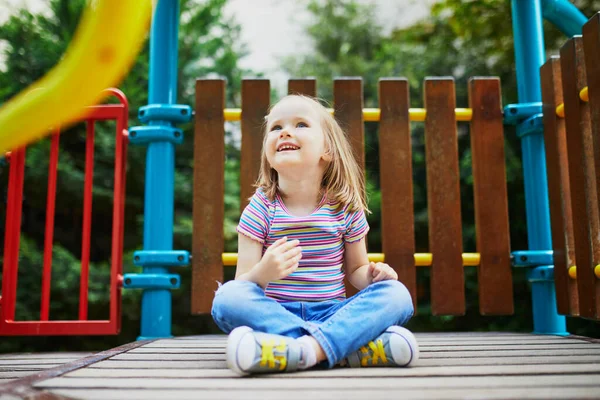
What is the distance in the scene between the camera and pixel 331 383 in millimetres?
1105

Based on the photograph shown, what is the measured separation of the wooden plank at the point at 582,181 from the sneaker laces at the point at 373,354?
3.03 feet

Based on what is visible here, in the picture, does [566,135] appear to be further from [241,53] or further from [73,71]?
[241,53]

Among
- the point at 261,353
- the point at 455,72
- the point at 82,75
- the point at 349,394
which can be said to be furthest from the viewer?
the point at 455,72

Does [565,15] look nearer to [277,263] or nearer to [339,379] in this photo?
[277,263]

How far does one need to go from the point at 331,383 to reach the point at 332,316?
272mm

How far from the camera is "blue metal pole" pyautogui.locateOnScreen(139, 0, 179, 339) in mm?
2350

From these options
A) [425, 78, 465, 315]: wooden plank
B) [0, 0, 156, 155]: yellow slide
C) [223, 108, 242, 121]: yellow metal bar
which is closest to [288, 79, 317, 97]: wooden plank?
[223, 108, 242, 121]: yellow metal bar

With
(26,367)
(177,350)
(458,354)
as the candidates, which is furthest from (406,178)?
(26,367)

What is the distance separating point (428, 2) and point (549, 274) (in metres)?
5.50

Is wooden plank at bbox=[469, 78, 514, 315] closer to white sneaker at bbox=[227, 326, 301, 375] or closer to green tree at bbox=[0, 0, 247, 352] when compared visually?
white sneaker at bbox=[227, 326, 301, 375]

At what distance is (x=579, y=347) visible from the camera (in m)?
1.70

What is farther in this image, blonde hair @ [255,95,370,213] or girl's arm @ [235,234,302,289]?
blonde hair @ [255,95,370,213]

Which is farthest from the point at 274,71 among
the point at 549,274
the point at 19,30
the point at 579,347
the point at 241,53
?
the point at 579,347

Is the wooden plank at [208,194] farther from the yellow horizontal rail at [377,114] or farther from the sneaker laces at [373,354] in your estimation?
the sneaker laces at [373,354]
